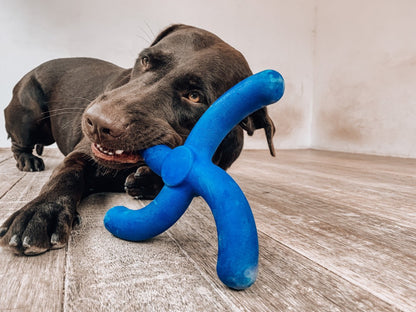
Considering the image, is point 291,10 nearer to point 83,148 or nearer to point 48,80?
point 48,80

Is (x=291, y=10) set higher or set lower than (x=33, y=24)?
lower

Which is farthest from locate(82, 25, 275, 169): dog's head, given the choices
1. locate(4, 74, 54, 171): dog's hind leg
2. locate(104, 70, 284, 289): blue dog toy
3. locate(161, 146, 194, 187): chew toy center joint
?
locate(4, 74, 54, 171): dog's hind leg

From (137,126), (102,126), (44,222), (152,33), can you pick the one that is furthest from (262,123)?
(152,33)

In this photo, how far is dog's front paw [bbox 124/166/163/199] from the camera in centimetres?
147

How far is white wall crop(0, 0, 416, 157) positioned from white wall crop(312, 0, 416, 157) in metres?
0.01

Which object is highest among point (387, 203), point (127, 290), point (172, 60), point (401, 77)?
point (172, 60)

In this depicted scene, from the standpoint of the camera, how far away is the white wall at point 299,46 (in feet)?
15.1

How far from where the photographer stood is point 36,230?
86 cm

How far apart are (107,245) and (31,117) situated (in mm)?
2034

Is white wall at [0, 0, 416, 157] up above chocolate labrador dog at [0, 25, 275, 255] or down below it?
below

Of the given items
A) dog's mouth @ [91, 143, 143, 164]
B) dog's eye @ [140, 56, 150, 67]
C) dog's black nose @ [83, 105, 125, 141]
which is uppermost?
dog's eye @ [140, 56, 150, 67]

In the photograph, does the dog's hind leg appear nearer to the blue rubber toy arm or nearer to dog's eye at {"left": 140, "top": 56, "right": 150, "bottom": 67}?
dog's eye at {"left": 140, "top": 56, "right": 150, "bottom": 67}

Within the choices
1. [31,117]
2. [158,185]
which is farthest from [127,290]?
[31,117]

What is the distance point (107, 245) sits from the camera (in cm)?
92
